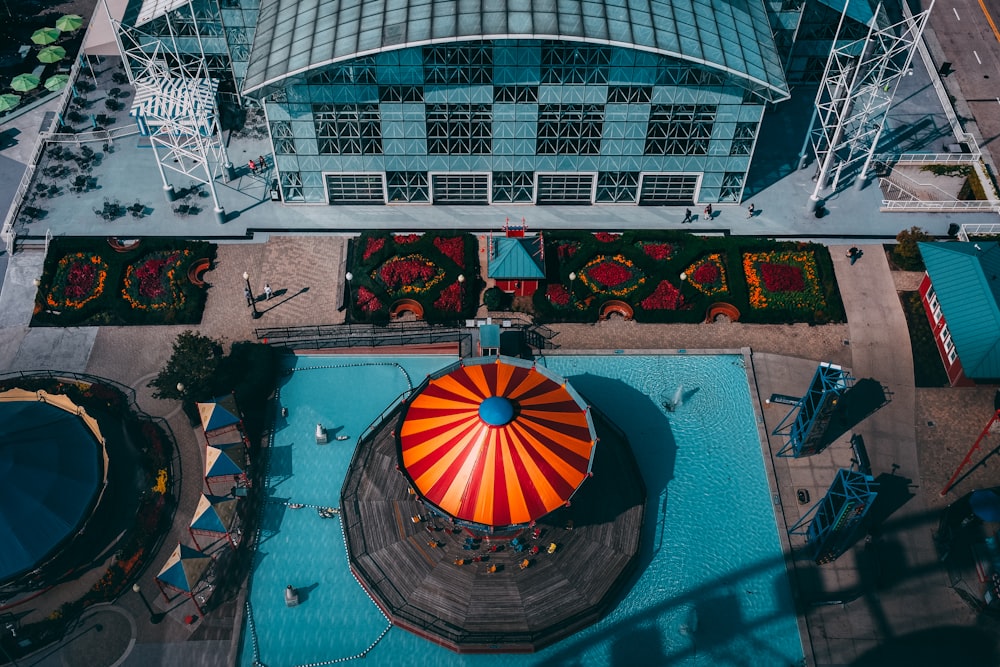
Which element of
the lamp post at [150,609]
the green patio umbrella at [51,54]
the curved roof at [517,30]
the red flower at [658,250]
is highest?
the curved roof at [517,30]

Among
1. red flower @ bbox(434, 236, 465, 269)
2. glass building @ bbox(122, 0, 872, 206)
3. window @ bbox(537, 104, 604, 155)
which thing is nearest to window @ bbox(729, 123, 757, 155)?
glass building @ bbox(122, 0, 872, 206)

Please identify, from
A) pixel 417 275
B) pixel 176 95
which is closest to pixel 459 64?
pixel 417 275

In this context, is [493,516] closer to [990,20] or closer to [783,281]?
[783,281]

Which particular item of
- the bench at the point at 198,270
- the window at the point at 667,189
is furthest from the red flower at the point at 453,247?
the bench at the point at 198,270

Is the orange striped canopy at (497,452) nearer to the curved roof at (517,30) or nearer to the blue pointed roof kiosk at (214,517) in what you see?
the blue pointed roof kiosk at (214,517)

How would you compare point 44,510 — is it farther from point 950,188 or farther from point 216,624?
point 950,188

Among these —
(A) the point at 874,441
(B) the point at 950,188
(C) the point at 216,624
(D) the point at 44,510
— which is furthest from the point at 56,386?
(B) the point at 950,188
